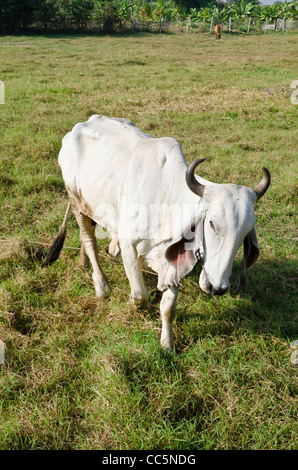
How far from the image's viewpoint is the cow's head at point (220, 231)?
199 cm

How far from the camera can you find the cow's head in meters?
1.99

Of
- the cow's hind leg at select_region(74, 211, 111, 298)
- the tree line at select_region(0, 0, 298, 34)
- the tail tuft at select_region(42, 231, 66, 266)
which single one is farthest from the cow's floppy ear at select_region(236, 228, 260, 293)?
the tree line at select_region(0, 0, 298, 34)

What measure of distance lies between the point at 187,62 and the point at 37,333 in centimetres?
1416

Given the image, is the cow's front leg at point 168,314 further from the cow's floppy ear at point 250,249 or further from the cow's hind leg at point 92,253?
the cow's hind leg at point 92,253

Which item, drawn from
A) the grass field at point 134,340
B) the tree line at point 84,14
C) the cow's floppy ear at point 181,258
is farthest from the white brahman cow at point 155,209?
the tree line at point 84,14

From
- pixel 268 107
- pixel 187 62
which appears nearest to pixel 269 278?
pixel 268 107

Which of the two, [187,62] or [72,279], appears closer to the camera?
[72,279]

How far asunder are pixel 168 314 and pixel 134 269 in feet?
1.29

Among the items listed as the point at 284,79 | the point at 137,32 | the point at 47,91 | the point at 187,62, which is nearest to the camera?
the point at 47,91

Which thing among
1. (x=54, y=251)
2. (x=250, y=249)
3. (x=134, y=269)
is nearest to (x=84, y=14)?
(x=54, y=251)

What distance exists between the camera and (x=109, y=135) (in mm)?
3068

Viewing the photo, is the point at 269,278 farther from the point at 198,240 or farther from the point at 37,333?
the point at 37,333

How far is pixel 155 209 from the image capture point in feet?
8.14

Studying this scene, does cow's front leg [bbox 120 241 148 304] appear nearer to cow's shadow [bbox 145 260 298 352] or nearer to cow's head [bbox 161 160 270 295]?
cow's shadow [bbox 145 260 298 352]
